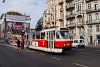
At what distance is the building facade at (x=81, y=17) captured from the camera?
2990 inches

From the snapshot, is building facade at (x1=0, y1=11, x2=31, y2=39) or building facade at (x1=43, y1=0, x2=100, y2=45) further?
building facade at (x1=0, y1=11, x2=31, y2=39)

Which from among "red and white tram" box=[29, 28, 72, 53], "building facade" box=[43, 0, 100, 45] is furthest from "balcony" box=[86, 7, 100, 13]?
"red and white tram" box=[29, 28, 72, 53]

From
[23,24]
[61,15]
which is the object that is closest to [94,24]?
[61,15]

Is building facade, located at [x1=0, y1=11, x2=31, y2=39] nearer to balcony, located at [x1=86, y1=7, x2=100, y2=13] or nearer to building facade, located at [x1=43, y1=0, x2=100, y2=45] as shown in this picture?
building facade, located at [x1=43, y1=0, x2=100, y2=45]

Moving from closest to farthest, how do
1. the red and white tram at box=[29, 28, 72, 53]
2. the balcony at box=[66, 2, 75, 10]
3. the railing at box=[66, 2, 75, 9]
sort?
the red and white tram at box=[29, 28, 72, 53]
the railing at box=[66, 2, 75, 9]
the balcony at box=[66, 2, 75, 10]

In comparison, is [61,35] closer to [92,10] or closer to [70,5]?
[92,10]

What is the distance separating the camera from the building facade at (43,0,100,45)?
7596 cm

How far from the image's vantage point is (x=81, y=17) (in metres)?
82.0

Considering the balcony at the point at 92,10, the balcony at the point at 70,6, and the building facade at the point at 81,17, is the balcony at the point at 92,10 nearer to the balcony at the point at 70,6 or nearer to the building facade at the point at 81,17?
the building facade at the point at 81,17

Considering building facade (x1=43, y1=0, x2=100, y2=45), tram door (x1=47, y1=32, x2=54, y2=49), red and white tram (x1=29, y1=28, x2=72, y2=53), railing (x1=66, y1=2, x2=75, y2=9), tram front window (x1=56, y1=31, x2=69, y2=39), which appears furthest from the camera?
railing (x1=66, y1=2, x2=75, y2=9)

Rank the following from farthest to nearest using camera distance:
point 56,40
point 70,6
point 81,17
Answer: point 70,6 → point 81,17 → point 56,40

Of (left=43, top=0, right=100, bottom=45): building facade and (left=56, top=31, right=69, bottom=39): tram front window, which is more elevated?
(left=43, top=0, right=100, bottom=45): building facade

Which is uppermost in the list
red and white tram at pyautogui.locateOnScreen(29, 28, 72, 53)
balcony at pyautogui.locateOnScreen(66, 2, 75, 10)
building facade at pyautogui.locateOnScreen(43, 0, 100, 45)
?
balcony at pyautogui.locateOnScreen(66, 2, 75, 10)

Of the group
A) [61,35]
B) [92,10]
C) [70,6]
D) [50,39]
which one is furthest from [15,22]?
[61,35]
